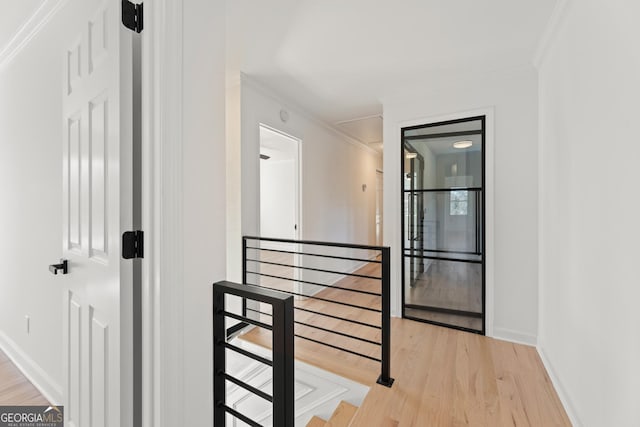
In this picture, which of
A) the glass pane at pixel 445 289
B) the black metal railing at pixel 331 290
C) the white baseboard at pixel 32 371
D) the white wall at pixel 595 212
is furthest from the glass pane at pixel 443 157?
the white baseboard at pixel 32 371

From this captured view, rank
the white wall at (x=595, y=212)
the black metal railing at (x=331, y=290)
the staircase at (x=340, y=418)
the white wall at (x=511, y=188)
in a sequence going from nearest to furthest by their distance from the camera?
the white wall at (x=595, y=212), the staircase at (x=340, y=418), the black metal railing at (x=331, y=290), the white wall at (x=511, y=188)

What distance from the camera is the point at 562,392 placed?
1.79 m

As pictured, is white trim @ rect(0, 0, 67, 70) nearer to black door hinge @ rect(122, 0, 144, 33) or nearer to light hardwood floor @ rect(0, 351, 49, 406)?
black door hinge @ rect(122, 0, 144, 33)

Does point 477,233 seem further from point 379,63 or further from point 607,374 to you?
point 379,63

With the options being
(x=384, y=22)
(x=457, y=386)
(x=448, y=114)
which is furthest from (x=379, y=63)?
(x=457, y=386)

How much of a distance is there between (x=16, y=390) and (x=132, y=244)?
203 cm

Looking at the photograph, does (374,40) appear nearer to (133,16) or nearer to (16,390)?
(133,16)

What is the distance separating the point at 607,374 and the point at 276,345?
4.95 ft

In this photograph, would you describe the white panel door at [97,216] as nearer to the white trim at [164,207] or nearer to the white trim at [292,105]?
the white trim at [164,207]

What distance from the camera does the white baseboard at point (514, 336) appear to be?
2.50 m

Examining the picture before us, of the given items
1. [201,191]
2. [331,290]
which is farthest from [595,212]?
[331,290]

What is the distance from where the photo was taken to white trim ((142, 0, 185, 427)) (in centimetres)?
83

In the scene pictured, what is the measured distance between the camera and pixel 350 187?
5223mm

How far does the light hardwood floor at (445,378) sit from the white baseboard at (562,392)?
0.12ft
